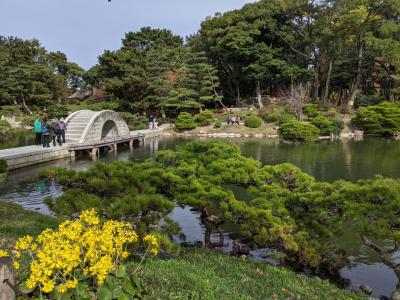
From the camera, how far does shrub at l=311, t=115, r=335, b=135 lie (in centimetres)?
3550

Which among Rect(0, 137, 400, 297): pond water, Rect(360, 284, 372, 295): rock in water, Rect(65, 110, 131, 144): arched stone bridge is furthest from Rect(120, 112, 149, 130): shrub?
Rect(360, 284, 372, 295): rock in water

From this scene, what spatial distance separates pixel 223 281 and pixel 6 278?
297 cm

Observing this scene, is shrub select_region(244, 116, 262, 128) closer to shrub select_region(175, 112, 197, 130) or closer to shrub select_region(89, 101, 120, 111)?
shrub select_region(175, 112, 197, 130)

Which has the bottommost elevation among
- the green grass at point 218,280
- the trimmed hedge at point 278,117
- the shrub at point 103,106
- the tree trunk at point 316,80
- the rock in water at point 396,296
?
the rock in water at point 396,296

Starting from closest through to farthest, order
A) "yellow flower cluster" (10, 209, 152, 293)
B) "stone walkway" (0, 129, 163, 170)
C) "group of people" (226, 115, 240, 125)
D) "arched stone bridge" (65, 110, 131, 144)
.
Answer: "yellow flower cluster" (10, 209, 152, 293), "stone walkway" (0, 129, 163, 170), "arched stone bridge" (65, 110, 131, 144), "group of people" (226, 115, 240, 125)

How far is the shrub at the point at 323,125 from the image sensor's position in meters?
35.5

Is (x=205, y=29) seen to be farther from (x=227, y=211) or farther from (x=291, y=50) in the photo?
(x=227, y=211)

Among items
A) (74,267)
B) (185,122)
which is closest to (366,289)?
(74,267)

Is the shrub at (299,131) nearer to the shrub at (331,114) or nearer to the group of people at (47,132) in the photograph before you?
the shrub at (331,114)

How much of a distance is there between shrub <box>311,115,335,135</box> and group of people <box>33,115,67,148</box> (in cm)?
2179

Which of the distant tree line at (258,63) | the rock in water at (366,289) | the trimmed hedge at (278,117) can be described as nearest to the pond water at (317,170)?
the rock in water at (366,289)

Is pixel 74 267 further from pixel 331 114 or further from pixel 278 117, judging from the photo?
pixel 331 114

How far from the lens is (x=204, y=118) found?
41.0m

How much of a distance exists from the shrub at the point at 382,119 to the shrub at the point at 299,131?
603cm
